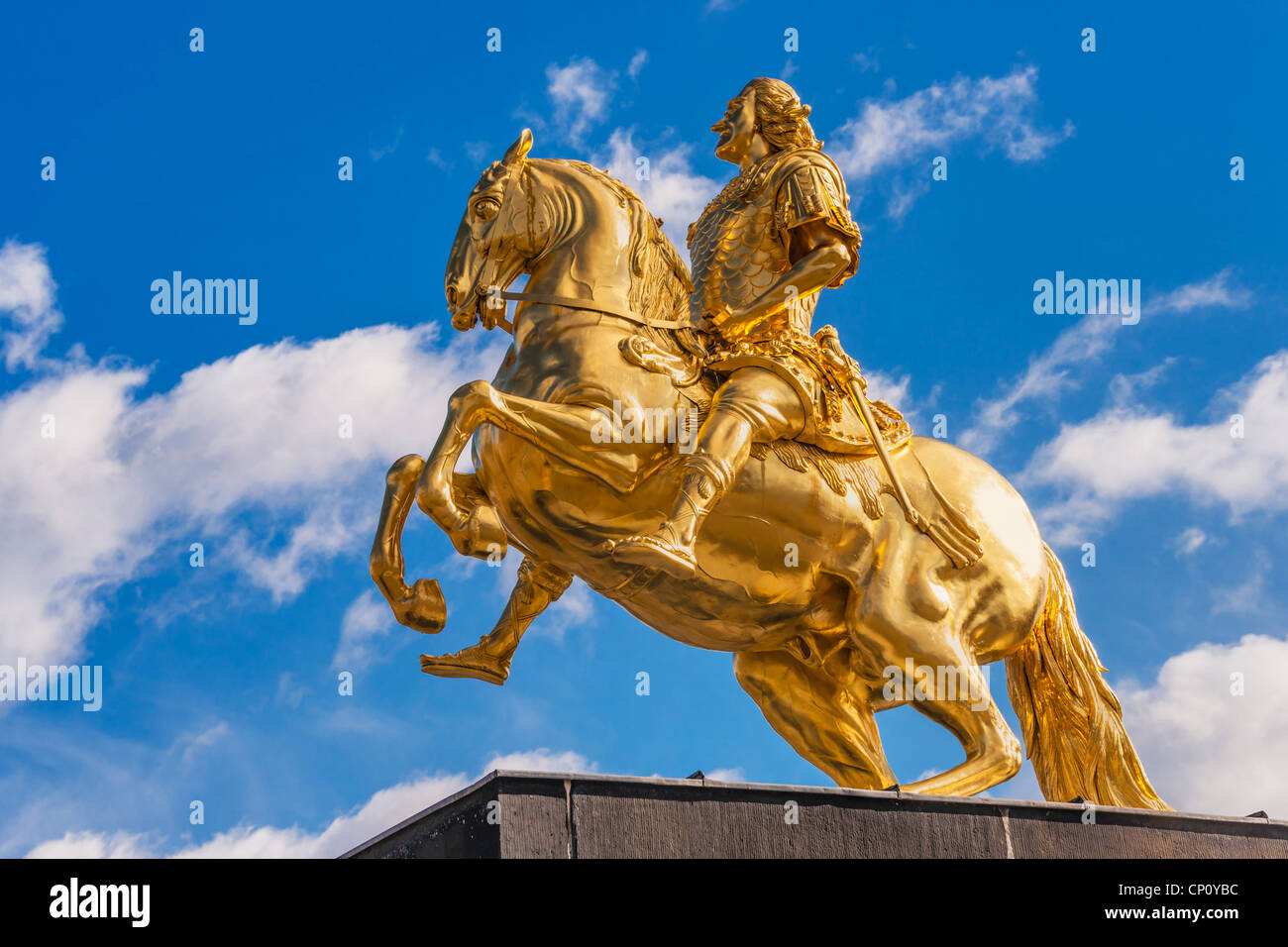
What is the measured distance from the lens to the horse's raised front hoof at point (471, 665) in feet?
26.7

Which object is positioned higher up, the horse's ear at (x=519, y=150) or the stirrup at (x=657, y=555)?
the horse's ear at (x=519, y=150)

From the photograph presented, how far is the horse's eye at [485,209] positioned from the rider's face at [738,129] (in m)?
1.56

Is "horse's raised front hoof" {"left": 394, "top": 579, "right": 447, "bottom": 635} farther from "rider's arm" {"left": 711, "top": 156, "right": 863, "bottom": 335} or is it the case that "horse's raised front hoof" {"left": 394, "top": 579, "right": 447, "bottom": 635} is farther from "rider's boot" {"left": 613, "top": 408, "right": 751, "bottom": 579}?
"rider's arm" {"left": 711, "top": 156, "right": 863, "bottom": 335}

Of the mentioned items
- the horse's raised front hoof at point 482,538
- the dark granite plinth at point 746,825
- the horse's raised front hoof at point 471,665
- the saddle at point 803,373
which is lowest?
the dark granite plinth at point 746,825

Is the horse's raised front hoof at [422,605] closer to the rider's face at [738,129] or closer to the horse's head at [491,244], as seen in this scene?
the horse's head at [491,244]

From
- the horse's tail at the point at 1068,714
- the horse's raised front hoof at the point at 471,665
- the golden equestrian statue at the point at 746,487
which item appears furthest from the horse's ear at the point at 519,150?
the horse's tail at the point at 1068,714

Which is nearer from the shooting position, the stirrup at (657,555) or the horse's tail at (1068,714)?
the stirrup at (657,555)

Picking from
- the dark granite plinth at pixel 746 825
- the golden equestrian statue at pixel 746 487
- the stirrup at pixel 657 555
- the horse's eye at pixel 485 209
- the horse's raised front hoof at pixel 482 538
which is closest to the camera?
the dark granite plinth at pixel 746 825

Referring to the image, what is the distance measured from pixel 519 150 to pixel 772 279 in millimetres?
1501

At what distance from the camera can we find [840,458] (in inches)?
319

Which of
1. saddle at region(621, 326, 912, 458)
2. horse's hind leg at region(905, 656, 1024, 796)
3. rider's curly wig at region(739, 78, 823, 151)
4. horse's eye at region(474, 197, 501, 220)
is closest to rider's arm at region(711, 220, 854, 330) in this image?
saddle at region(621, 326, 912, 458)
